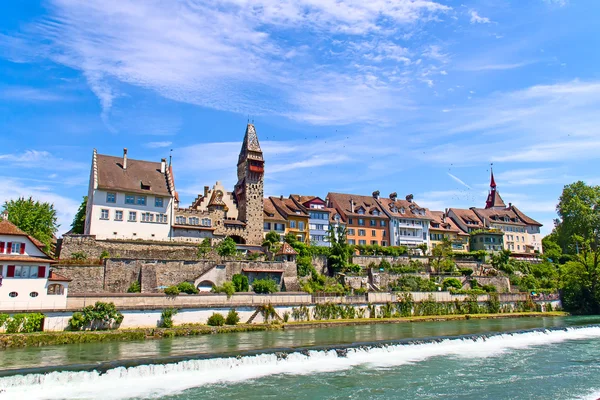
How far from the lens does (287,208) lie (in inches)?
2936

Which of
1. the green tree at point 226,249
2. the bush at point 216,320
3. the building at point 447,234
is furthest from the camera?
the building at point 447,234

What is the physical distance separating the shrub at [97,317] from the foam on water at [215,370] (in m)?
14.7

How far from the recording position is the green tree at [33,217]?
5228 centimetres

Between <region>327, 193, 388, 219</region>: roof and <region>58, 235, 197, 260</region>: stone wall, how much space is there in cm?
3312

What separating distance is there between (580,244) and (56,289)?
85025 millimetres

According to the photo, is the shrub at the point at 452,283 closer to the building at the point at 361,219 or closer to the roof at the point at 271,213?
the building at the point at 361,219

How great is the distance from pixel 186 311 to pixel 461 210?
224ft

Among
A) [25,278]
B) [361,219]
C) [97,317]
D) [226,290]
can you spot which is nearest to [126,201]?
[226,290]

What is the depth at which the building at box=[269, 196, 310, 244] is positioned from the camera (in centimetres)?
7169

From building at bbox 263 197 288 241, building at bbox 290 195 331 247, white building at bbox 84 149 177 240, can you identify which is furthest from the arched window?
building at bbox 290 195 331 247

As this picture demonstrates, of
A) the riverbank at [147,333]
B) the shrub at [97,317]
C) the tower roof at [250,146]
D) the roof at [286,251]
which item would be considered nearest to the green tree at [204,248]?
the roof at [286,251]

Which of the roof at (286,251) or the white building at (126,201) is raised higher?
the white building at (126,201)

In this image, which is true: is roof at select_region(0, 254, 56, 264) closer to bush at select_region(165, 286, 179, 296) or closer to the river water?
the river water

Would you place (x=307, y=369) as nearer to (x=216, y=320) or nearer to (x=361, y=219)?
(x=216, y=320)
